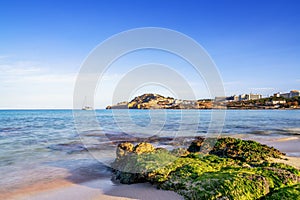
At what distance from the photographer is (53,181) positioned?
22.6 feet

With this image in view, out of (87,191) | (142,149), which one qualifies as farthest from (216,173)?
(87,191)

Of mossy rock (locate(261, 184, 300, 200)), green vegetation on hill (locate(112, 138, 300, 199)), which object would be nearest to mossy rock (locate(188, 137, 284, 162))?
green vegetation on hill (locate(112, 138, 300, 199))

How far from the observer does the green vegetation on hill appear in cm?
461

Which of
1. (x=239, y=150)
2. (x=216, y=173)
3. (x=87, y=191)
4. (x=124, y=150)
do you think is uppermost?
(x=124, y=150)

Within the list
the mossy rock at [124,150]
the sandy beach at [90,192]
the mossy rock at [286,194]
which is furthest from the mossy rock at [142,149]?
the mossy rock at [286,194]

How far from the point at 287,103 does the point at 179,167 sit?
302ft

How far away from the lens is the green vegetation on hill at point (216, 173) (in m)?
4.61

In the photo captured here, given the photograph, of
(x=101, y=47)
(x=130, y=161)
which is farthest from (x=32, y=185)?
(x=101, y=47)

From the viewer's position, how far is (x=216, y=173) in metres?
5.43

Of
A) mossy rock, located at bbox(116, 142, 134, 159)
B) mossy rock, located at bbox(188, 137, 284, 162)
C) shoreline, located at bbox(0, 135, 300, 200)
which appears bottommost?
shoreline, located at bbox(0, 135, 300, 200)

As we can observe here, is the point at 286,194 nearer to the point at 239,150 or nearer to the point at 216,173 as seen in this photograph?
the point at 216,173

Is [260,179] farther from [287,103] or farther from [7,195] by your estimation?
[287,103]

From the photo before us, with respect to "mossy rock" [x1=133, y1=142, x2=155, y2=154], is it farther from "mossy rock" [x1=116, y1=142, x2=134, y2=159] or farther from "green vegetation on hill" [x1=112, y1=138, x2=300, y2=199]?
"mossy rock" [x1=116, y1=142, x2=134, y2=159]

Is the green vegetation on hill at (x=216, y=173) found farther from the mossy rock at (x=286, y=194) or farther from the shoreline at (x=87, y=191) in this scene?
the shoreline at (x=87, y=191)
